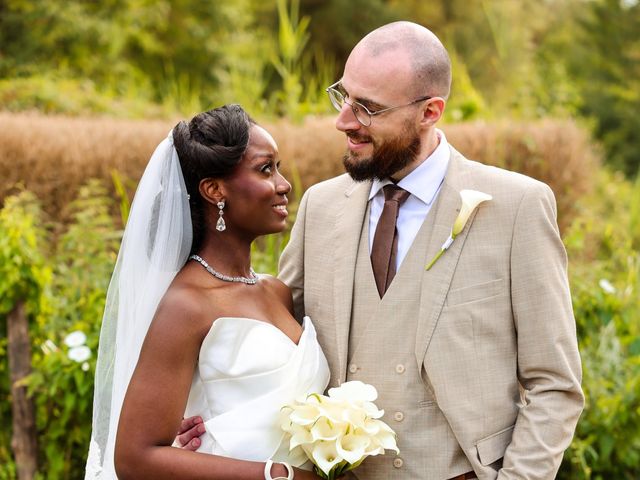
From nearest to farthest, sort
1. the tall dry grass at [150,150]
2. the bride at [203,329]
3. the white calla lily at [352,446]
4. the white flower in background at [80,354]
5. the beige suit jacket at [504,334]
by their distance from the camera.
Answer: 1. the white calla lily at [352,446]
2. the bride at [203,329]
3. the beige suit jacket at [504,334]
4. the white flower in background at [80,354]
5. the tall dry grass at [150,150]

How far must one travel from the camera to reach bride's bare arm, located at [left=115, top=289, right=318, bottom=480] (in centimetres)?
256

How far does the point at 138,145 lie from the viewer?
666cm

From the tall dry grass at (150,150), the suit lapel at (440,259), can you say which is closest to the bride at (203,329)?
the suit lapel at (440,259)

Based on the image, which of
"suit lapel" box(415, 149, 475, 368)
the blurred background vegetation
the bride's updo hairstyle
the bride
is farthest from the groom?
the blurred background vegetation

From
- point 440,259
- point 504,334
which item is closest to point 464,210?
point 440,259

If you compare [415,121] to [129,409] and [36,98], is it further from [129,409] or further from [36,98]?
[36,98]

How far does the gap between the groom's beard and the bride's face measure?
0.82ft

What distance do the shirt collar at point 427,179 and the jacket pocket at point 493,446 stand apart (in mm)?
794

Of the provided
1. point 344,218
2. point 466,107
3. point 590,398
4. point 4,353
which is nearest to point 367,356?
point 344,218

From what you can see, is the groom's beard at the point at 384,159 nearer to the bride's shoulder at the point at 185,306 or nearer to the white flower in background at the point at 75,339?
the bride's shoulder at the point at 185,306

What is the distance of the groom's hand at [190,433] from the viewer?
9.06 feet

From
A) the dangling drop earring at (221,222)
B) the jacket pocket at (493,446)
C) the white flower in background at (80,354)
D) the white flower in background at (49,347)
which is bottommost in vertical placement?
the white flower in background at (49,347)

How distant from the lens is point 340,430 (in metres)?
A: 2.51

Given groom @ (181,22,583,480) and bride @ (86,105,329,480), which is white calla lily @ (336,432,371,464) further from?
groom @ (181,22,583,480)
